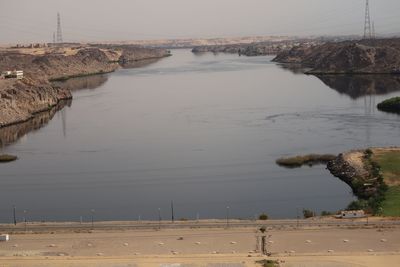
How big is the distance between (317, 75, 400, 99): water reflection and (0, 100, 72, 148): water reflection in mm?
18235

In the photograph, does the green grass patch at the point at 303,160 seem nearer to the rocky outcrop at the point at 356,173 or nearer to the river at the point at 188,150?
the river at the point at 188,150

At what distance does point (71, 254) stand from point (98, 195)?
622cm

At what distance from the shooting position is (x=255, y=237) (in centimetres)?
1312

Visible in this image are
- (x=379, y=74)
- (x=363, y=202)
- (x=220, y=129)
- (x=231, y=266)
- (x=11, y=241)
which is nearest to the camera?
(x=231, y=266)

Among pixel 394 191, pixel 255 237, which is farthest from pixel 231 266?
pixel 394 191

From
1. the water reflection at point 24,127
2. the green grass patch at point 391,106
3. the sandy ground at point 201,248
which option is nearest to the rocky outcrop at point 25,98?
the water reflection at point 24,127

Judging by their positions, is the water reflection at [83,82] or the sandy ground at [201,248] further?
the water reflection at [83,82]

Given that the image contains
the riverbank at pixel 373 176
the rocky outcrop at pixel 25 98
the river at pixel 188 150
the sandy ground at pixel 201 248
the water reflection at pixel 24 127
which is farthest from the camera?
the rocky outcrop at pixel 25 98

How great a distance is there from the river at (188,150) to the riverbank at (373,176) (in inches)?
18.4

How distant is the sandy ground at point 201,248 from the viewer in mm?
11773

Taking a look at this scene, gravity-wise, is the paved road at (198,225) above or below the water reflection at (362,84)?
below

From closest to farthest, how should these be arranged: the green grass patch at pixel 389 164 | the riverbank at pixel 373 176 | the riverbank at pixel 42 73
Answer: the riverbank at pixel 373 176
the green grass patch at pixel 389 164
the riverbank at pixel 42 73

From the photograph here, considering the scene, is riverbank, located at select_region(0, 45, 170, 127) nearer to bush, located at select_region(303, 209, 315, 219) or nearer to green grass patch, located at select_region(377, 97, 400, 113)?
green grass patch, located at select_region(377, 97, 400, 113)

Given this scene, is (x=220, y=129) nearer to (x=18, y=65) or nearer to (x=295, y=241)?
(x=295, y=241)
